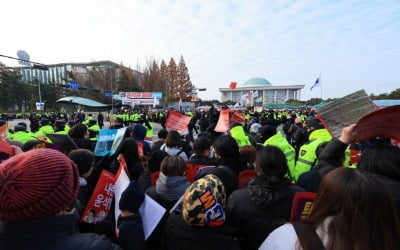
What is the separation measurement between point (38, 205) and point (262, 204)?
4.92ft

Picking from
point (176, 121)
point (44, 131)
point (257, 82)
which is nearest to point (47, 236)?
point (176, 121)

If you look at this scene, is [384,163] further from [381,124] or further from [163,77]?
[163,77]

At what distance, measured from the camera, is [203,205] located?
5.12ft

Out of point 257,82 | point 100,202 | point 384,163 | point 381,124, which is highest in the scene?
point 257,82

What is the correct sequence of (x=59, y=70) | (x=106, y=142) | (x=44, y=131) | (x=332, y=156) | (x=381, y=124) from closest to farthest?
(x=381, y=124) < (x=332, y=156) < (x=106, y=142) < (x=44, y=131) < (x=59, y=70)

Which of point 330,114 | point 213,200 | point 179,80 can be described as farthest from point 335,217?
point 179,80

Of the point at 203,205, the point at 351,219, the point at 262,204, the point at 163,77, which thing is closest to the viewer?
the point at 351,219

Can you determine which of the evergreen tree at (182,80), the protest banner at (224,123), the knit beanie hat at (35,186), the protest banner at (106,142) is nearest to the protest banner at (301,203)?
the knit beanie hat at (35,186)

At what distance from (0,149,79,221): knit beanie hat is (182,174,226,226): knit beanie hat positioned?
0.73 m

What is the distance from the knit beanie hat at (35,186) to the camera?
1.01m

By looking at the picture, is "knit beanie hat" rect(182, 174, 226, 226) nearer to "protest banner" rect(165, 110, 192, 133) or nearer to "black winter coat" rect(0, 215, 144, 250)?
"black winter coat" rect(0, 215, 144, 250)

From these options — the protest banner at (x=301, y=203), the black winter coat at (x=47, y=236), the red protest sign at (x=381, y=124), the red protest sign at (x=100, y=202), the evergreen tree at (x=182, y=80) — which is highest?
the evergreen tree at (x=182, y=80)

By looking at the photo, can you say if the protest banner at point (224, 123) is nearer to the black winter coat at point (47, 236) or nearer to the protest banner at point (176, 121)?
the protest banner at point (176, 121)

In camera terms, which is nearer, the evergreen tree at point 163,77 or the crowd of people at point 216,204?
the crowd of people at point 216,204
